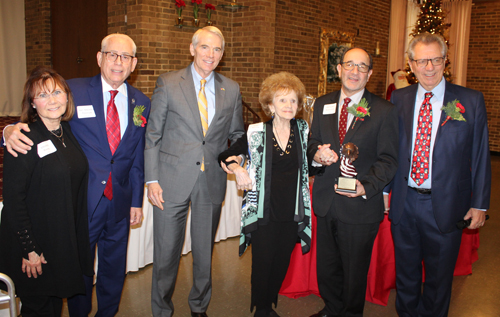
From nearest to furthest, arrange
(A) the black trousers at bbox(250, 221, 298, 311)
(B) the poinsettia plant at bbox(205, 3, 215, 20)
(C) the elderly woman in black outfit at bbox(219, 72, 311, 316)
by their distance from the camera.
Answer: (C) the elderly woman in black outfit at bbox(219, 72, 311, 316) → (A) the black trousers at bbox(250, 221, 298, 311) → (B) the poinsettia plant at bbox(205, 3, 215, 20)

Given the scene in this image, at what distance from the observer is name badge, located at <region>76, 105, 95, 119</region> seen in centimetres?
221

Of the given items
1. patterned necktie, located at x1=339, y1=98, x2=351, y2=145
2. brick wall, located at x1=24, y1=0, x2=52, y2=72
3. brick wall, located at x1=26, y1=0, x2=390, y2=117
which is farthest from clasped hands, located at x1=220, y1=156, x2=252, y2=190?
brick wall, located at x1=24, y1=0, x2=52, y2=72

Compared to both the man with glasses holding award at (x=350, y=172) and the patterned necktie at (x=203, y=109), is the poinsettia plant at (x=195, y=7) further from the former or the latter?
A: the man with glasses holding award at (x=350, y=172)

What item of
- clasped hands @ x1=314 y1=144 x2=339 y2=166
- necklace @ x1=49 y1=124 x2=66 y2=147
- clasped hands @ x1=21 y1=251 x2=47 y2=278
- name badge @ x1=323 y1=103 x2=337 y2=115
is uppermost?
name badge @ x1=323 y1=103 x2=337 y2=115

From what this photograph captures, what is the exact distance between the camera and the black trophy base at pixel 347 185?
7.28ft

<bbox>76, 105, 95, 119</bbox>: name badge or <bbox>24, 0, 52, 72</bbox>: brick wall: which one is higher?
<bbox>24, 0, 52, 72</bbox>: brick wall

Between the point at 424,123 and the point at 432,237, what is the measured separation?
739 millimetres

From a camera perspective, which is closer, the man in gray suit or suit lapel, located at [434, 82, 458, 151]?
suit lapel, located at [434, 82, 458, 151]

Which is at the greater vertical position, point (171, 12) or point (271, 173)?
point (171, 12)

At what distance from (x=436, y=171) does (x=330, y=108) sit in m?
0.77

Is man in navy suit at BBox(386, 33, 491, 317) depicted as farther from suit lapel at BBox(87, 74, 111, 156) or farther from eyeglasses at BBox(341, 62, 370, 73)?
suit lapel at BBox(87, 74, 111, 156)

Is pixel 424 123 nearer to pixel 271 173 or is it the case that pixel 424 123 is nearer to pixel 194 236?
pixel 271 173

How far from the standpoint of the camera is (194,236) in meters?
2.68

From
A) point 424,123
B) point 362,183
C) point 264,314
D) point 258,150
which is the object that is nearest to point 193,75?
point 258,150
